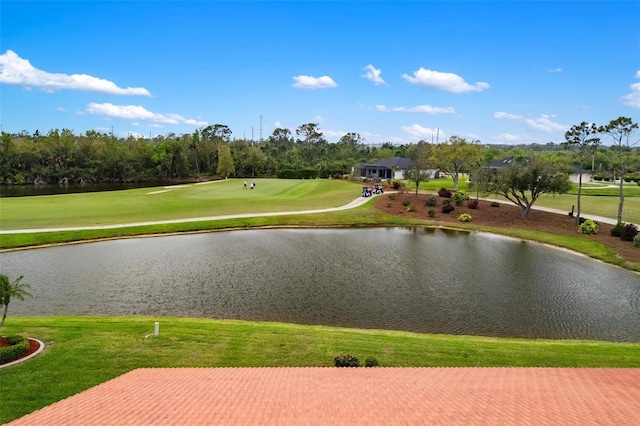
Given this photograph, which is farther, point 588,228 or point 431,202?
point 431,202

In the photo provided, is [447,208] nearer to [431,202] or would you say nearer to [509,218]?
[431,202]

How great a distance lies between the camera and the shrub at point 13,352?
1028 centimetres

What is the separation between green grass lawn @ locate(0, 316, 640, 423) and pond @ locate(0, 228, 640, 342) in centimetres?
162

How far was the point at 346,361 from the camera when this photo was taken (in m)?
10.6

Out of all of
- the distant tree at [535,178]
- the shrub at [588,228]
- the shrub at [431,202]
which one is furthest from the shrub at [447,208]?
the shrub at [588,228]

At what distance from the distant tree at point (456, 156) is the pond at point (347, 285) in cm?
3192

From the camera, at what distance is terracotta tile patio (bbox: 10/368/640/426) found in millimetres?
6320

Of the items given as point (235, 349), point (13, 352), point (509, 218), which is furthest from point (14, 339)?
point (509, 218)

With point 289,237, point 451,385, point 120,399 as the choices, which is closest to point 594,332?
point 451,385

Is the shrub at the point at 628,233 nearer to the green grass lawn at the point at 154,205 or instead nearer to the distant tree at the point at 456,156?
the green grass lawn at the point at 154,205

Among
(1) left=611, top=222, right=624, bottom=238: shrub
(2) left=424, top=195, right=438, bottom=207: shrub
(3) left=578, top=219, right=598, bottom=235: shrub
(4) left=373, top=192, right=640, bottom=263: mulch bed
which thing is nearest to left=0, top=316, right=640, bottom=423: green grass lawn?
(4) left=373, top=192, right=640, bottom=263: mulch bed

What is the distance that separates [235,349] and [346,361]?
3412mm

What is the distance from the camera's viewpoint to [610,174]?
278 feet

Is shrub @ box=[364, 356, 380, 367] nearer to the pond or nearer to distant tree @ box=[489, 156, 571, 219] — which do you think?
the pond
